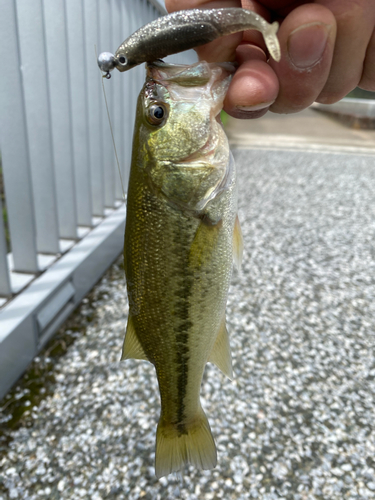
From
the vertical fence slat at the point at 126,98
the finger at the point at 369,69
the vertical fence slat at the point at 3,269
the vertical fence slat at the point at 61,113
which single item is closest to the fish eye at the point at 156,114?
the finger at the point at 369,69

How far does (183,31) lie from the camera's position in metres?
0.88

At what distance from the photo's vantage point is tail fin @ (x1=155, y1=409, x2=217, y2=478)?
132 centimetres

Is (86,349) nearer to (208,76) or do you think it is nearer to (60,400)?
(60,400)

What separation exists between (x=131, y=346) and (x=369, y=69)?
116 cm

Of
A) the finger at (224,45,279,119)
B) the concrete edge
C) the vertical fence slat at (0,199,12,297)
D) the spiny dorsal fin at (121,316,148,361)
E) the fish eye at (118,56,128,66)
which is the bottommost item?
the concrete edge

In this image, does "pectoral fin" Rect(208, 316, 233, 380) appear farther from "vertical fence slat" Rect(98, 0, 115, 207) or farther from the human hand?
"vertical fence slat" Rect(98, 0, 115, 207)

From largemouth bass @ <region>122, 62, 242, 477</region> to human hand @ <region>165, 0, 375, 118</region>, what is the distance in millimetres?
89

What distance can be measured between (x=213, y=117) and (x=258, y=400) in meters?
1.99

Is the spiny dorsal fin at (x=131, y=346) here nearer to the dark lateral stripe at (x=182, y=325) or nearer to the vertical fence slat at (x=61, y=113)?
the dark lateral stripe at (x=182, y=325)

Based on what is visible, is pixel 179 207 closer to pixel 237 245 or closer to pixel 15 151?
pixel 237 245

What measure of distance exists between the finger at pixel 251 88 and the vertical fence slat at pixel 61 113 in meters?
2.21

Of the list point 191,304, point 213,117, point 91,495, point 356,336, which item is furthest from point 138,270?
point 356,336

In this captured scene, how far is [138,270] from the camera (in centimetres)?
115

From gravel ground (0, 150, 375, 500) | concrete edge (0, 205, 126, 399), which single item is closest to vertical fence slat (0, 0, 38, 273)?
concrete edge (0, 205, 126, 399)
